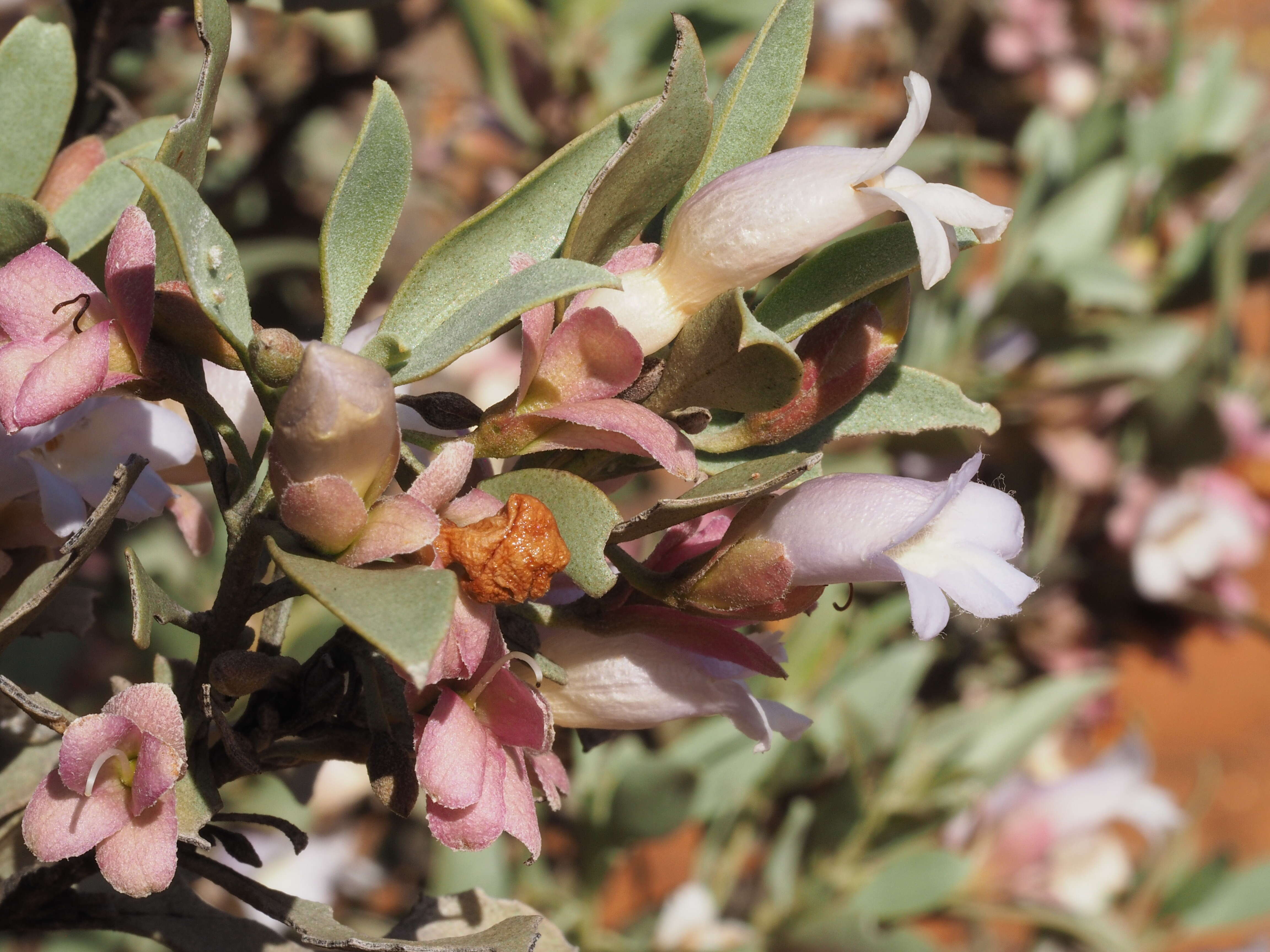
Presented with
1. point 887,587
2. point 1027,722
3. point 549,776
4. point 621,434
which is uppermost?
point 621,434

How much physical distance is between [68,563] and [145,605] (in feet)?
0.18

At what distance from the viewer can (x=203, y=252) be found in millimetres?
525

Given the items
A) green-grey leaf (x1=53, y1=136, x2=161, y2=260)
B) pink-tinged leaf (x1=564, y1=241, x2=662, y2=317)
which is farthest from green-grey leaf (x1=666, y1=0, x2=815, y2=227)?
green-grey leaf (x1=53, y1=136, x2=161, y2=260)

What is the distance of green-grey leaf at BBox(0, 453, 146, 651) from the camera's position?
0.54 m

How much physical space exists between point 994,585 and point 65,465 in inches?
19.8

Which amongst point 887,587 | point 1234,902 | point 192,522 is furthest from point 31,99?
point 1234,902

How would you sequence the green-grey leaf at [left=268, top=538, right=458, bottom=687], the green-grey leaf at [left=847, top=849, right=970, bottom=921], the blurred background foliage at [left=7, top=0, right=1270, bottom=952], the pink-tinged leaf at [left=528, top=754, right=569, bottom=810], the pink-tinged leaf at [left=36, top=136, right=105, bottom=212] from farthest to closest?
the blurred background foliage at [left=7, top=0, right=1270, bottom=952] → the green-grey leaf at [left=847, top=849, right=970, bottom=921] → the pink-tinged leaf at [left=36, top=136, right=105, bottom=212] → the pink-tinged leaf at [left=528, top=754, right=569, bottom=810] → the green-grey leaf at [left=268, top=538, right=458, bottom=687]

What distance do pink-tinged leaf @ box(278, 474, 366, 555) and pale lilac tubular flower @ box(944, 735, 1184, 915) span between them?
1424 mm

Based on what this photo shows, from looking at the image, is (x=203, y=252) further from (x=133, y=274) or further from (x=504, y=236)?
(x=504, y=236)

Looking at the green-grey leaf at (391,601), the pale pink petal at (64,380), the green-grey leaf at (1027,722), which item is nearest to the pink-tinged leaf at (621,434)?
the green-grey leaf at (391,601)

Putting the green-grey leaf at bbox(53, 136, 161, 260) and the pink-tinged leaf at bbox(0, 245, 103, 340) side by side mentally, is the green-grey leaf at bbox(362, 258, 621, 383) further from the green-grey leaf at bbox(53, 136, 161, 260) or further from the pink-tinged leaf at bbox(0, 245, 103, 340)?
the green-grey leaf at bbox(53, 136, 161, 260)

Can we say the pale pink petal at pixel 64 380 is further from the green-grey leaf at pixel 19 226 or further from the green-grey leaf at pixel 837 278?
the green-grey leaf at pixel 837 278

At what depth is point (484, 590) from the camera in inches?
21.0

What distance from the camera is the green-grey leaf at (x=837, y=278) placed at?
1.92ft
